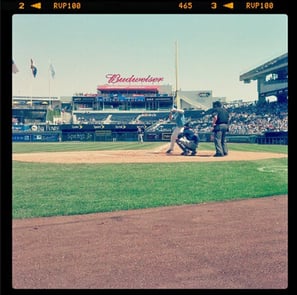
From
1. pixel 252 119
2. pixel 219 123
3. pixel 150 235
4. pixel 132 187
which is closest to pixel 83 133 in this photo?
pixel 252 119

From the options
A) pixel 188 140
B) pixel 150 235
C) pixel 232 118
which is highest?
pixel 232 118

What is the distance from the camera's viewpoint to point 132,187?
20.0 feet

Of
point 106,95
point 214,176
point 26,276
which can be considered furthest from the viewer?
point 106,95

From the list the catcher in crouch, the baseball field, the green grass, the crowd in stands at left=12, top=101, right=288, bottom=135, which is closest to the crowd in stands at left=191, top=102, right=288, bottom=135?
the crowd in stands at left=12, top=101, right=288, bottom=135

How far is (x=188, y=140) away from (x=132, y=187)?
6.63 meters

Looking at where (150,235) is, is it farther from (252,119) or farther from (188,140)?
(252,119)

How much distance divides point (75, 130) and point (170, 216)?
89.8 feet

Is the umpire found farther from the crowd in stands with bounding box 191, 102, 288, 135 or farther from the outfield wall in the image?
the outfield wall

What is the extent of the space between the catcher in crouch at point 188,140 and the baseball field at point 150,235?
5588mm

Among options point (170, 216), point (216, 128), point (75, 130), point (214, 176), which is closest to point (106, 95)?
point (75, 130)

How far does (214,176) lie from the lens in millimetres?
7234
